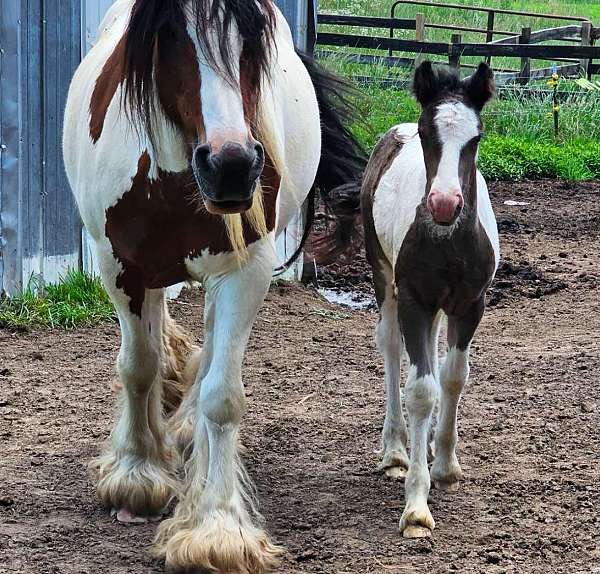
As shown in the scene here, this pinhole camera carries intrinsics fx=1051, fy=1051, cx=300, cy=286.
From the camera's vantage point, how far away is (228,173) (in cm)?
277

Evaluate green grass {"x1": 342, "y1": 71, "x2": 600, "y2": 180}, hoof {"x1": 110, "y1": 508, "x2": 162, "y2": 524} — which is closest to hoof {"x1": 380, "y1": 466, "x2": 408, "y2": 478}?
hoof {"x1": 110, "y1": 508, "x2": 162, "y2": 524}

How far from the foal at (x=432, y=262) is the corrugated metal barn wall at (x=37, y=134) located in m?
2.73

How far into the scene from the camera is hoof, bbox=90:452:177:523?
3.77 meters

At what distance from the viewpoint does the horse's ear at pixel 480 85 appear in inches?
139

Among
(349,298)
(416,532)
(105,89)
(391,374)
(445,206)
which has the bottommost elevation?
(349,298)

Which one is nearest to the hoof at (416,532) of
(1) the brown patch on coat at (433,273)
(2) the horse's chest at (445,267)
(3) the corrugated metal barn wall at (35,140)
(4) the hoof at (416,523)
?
(4) the hoof at (416,523)

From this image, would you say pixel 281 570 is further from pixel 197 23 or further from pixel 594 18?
pixel 594 18

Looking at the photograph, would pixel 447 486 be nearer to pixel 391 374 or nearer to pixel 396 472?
pixel 396 472

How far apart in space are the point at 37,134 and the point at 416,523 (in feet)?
12.5

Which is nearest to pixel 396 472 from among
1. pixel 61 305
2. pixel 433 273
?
pixel 433 273

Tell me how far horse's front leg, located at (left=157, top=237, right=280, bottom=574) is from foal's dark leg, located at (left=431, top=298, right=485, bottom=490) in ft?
2.64

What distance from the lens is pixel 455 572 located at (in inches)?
129

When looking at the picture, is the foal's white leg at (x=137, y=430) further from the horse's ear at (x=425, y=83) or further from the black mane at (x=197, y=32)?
the horse's ear at (x=425, y=83)

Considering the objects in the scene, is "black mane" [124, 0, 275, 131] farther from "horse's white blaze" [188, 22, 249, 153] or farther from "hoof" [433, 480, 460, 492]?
"hoof" [433, 480, 460, 492]
